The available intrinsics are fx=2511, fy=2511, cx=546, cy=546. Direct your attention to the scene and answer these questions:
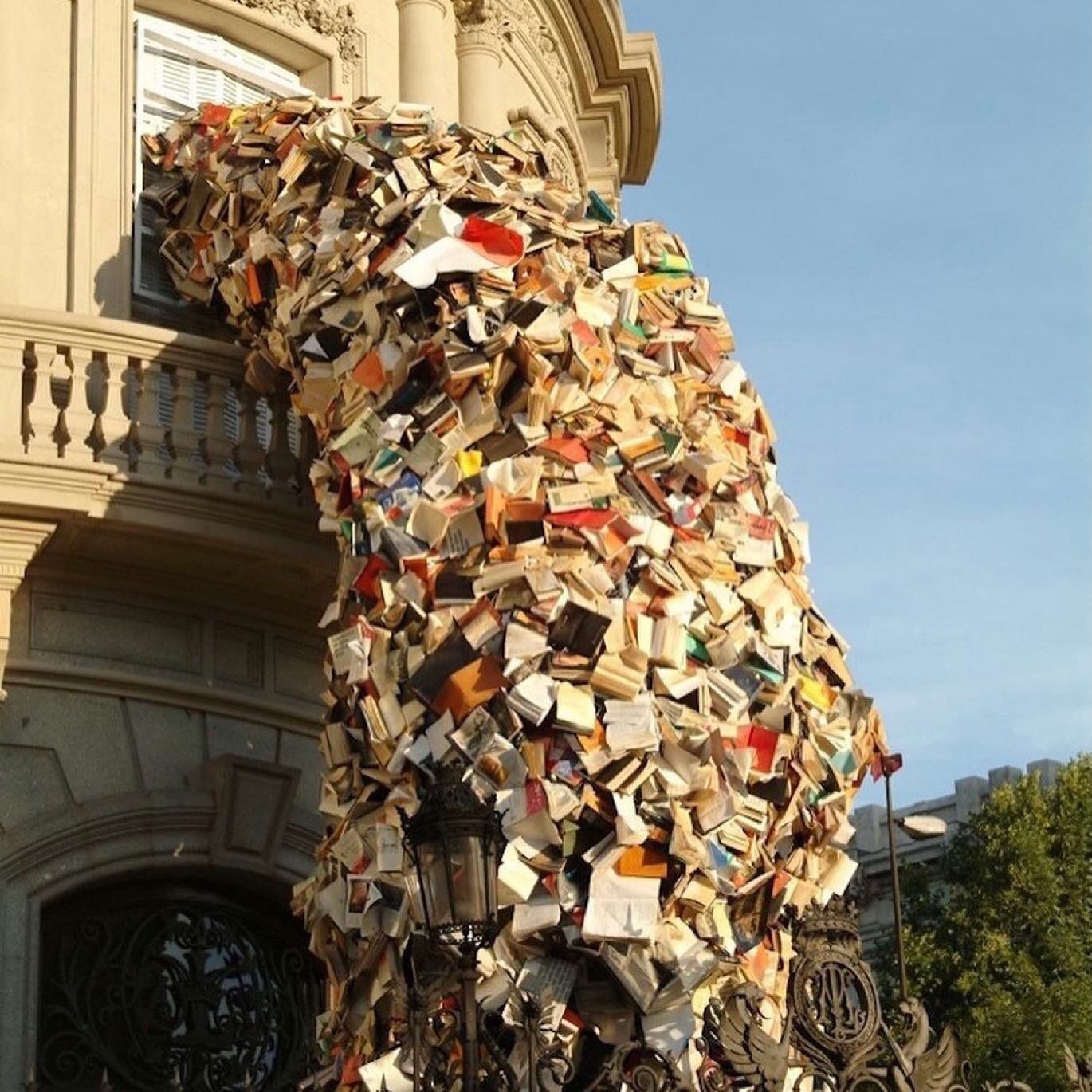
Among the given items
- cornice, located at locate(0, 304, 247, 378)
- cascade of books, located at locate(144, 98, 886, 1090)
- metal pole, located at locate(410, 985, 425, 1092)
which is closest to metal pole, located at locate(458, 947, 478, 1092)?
metal pole, located at locate(410, 985, 425, 1092)

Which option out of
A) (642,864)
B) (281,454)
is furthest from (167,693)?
(642,864)

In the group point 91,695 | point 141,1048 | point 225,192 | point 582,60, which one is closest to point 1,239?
point 225,192

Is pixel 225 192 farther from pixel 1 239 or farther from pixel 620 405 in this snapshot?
pixel 620 405

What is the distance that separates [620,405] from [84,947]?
13.5 feet

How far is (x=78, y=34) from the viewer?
1537cm

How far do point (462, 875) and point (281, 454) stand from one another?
5.06 metres

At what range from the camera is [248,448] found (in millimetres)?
13500

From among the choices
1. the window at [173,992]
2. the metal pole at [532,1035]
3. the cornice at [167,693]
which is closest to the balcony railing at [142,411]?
the cornice at [167,693]

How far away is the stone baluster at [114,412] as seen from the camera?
13.0m

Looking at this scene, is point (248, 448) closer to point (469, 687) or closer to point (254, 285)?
point (254, 285)

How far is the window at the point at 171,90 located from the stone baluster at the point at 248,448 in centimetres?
117

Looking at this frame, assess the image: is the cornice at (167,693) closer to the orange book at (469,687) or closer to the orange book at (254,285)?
the orange book at (254,285)

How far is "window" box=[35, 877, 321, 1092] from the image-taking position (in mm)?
12914

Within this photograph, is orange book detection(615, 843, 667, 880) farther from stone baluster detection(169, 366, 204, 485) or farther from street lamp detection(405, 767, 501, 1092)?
stone baluster detection(169, 366, 204, 485)
